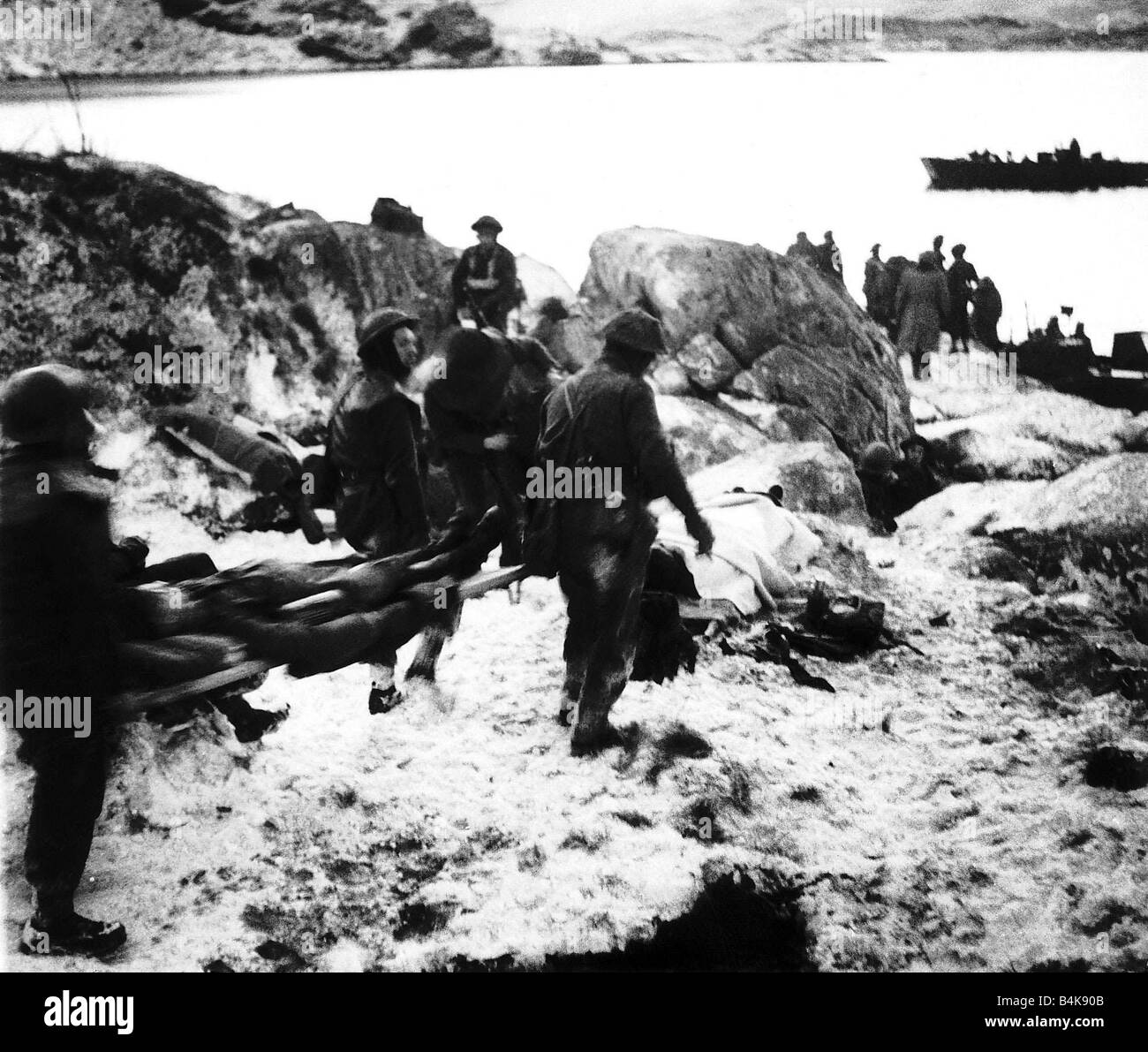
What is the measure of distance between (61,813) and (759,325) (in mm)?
2872

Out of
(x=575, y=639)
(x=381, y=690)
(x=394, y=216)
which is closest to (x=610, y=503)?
(x=575, y=639)

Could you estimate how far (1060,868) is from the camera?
3.36 meters

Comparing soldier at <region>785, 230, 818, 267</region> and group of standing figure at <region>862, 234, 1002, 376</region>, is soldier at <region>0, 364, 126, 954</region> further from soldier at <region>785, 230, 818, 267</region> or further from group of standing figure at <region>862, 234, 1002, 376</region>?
group of standing figure at <region>862, 234, 1002, 376</region>

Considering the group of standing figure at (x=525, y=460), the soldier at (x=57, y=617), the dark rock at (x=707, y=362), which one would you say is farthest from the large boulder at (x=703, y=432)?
the soldier at (x=57, y=617)

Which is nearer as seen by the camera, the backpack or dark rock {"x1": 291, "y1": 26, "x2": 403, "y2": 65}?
the backpack

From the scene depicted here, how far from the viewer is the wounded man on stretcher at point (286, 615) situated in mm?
3051

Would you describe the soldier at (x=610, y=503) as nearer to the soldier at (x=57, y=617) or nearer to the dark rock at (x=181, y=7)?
the soldier at (x=57, y=617)

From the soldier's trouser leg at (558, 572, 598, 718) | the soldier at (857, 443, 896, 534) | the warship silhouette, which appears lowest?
the soldier's trouser leg at (558, 572, 598, 718)

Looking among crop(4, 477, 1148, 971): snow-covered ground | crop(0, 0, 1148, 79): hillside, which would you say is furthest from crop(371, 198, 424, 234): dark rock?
crop(4, 477, 1148, 971): snow-covered ground

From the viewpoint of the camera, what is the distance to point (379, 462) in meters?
3.48

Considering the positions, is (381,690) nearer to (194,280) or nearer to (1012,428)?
(194,280)

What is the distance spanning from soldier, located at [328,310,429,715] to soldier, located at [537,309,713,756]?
46cm

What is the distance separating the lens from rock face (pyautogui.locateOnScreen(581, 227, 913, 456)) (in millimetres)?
3777

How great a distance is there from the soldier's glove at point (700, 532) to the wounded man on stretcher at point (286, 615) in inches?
24.6
